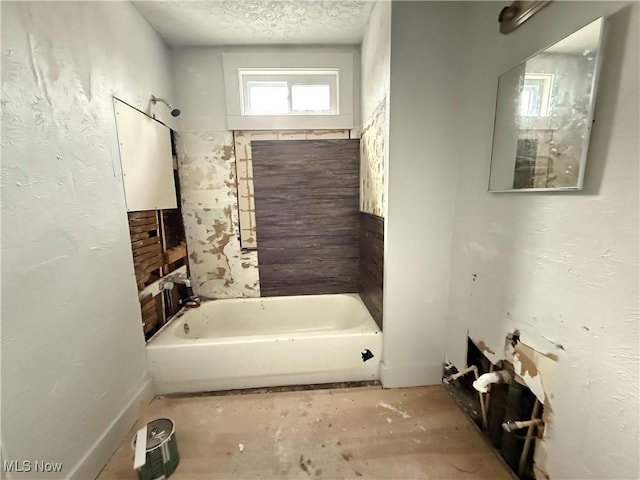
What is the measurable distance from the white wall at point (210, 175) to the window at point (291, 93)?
0.17 meters

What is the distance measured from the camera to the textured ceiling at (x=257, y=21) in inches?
62.7

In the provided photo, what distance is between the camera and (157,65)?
1845 mm

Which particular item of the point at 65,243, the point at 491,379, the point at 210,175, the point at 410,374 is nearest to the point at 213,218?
the point at 210,175

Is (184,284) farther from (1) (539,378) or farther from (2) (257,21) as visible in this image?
(1) (539,378)

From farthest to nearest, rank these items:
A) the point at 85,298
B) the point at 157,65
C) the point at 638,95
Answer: the point at 157,65 → the point at 85,298 → the point at 638,95

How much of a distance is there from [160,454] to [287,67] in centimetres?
256

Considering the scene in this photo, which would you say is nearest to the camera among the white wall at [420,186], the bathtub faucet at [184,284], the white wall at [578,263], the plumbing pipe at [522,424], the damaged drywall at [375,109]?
the white wall at [578,263]

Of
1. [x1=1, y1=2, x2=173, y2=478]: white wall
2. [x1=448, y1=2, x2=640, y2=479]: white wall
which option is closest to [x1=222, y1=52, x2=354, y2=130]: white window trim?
[x1=1, y1=2, x2=173, y2=478]: white wall

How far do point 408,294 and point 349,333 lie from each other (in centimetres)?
46

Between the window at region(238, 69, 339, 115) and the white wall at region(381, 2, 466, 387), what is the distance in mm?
923

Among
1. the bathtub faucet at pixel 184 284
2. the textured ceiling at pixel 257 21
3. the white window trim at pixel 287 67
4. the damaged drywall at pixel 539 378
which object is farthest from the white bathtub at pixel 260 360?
the textured ceiling at pixel 257 21

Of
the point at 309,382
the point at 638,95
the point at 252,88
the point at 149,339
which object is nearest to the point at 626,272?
the point at 638,95

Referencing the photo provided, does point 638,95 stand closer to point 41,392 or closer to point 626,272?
point 626,272

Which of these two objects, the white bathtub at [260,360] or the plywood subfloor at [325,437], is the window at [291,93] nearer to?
the white bathtub at [260,360]
